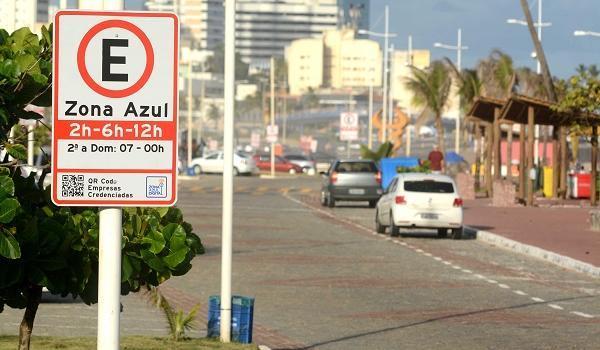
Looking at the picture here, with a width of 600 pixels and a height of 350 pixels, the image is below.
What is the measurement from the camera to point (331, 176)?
56.0m

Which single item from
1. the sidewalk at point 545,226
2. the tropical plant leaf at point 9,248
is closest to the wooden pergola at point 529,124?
the sidewalk at point 545,226

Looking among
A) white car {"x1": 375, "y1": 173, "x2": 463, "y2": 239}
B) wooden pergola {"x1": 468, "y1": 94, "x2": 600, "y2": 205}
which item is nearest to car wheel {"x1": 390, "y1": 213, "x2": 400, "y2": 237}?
white car {"x1": 375, "y1": 173, "x2": 463, "y2": 239}

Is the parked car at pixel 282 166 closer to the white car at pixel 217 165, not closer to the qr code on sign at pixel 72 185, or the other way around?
the white car at pixel 217 165

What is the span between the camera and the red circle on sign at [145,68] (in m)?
7.70

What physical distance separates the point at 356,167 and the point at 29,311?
1763 inches

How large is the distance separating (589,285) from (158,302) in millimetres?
12196

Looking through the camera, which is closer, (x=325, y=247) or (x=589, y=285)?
(x=589, y=285)

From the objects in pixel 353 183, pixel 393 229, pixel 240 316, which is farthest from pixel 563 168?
pixel 240 316

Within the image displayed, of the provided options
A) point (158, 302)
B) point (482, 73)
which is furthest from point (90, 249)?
point (482, 73)

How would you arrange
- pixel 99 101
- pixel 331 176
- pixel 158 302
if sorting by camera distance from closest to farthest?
pixel 99 101, pixel 158 302, pixel 331 176

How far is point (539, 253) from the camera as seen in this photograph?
3184 cm

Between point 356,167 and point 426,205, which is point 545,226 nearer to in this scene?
point 426,205

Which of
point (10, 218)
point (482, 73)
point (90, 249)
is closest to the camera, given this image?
point (10, 218)

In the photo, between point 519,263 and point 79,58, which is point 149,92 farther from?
point 519,263
